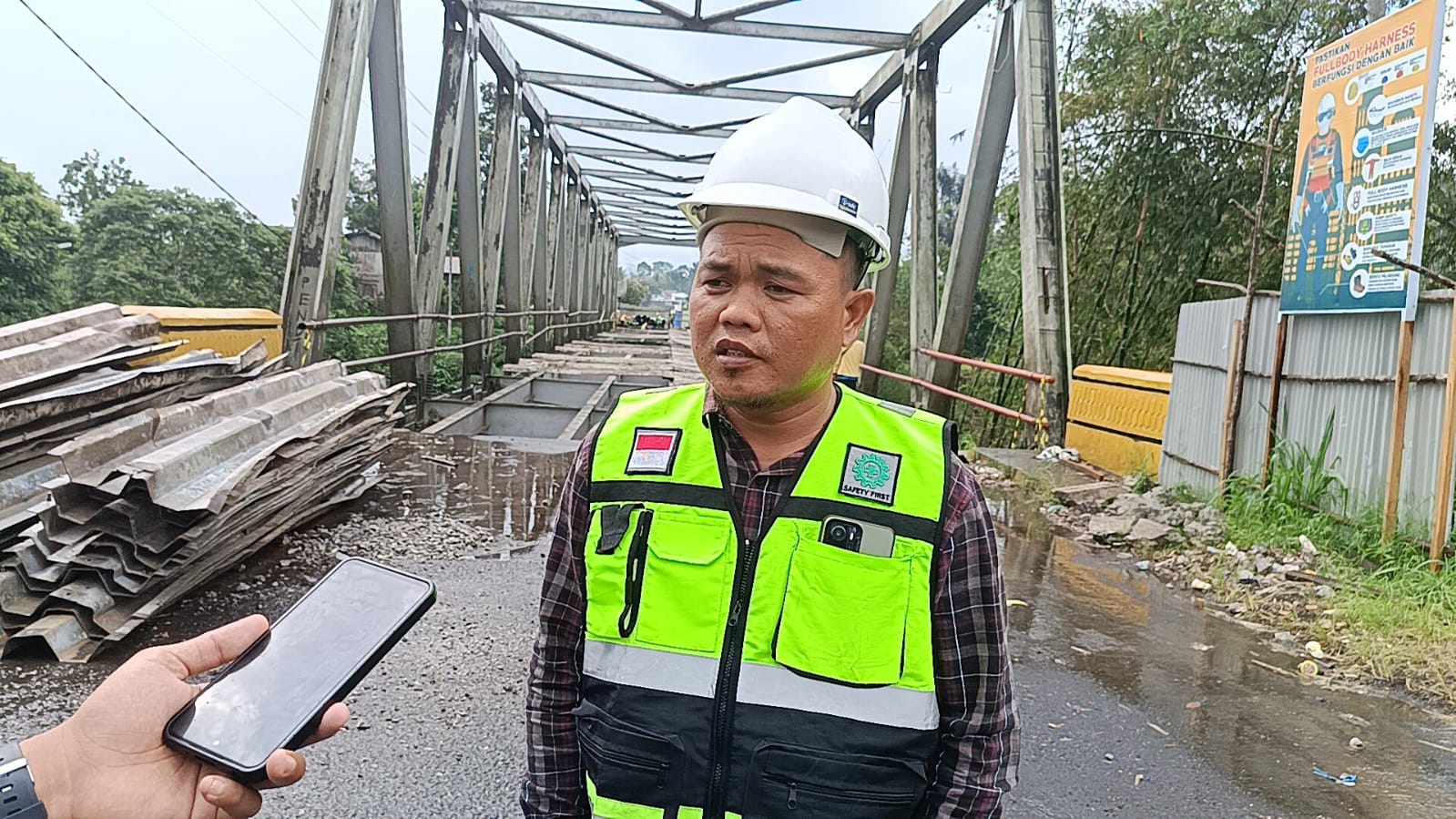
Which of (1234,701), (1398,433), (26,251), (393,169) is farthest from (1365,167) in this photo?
(26,251)

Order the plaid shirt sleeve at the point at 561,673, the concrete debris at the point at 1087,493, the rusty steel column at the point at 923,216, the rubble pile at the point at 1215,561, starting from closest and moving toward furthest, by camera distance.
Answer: the plaid shirt sleeve at the point at 561,673, the rubble pile at the point at 1215,561, the concrete debris at the point at 1087,493, the rusty steel column at the point at 923,216

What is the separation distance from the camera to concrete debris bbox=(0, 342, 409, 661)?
10.8ft

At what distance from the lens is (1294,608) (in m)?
4.49

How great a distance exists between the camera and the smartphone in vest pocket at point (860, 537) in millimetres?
1396

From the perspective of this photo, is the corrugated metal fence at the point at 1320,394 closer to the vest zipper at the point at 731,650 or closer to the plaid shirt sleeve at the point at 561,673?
the vest zipper at the point at 731,650

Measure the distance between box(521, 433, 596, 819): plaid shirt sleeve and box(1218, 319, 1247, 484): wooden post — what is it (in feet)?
18.5

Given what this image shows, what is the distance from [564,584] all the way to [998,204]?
13695 millimetres

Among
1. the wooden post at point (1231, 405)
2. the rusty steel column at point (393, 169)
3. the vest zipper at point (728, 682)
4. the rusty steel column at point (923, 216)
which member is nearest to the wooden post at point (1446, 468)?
the wooden post at point (1231, 405)

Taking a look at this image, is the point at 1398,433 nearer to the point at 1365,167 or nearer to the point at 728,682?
the point at 1365,167

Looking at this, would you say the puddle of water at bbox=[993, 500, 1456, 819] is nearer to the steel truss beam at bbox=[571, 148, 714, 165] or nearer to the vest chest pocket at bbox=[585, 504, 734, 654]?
the vest chest pocket at bbox=[585, 504, 734, 654]

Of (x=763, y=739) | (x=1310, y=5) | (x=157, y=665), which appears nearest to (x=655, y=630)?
(x=763, y=739)

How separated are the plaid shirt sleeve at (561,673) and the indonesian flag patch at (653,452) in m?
0.09

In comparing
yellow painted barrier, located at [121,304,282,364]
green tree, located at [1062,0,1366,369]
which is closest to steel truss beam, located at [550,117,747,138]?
green tree, located at [1062,0,1366,369]

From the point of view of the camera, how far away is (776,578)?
4.57 feet
